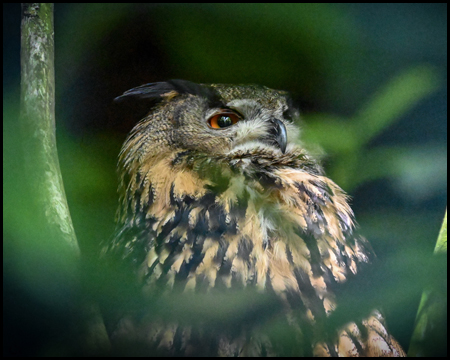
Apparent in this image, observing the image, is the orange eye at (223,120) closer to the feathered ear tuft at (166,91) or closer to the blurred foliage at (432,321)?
the feathered ear tuft at (166,91)

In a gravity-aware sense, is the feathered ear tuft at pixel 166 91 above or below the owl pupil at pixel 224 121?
above

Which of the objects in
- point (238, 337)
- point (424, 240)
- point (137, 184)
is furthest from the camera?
point (137, 184)

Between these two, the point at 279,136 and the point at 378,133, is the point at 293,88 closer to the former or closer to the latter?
A: the point at 279,136

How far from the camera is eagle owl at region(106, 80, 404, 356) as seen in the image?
91cm

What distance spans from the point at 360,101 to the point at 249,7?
1.27ft

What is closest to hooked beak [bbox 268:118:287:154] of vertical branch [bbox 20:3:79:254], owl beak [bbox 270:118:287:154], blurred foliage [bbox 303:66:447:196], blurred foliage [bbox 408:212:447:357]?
owl beak [bbox 270:118:287:154]

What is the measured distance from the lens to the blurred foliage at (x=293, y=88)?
1007mm

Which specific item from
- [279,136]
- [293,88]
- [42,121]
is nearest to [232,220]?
[279,136]

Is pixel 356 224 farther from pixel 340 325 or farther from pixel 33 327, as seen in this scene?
pixel 33 327

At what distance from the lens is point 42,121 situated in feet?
3.29

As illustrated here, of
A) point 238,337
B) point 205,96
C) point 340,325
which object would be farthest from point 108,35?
point 340,325

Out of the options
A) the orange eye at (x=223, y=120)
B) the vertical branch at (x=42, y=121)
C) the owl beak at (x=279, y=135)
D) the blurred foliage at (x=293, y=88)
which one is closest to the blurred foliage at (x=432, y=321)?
the blurred foliage at (x=293, y=88)

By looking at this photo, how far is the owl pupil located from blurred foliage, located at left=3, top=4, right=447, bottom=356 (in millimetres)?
126

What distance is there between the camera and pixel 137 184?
45.5 inches
